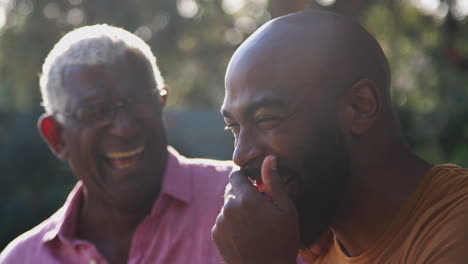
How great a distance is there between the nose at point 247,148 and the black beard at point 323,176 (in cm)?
16

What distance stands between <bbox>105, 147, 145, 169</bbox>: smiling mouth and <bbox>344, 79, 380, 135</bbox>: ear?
5.11 ft

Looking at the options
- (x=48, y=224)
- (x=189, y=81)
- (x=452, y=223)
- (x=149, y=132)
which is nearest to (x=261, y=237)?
(x=452, y=223)

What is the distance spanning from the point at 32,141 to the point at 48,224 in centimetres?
817

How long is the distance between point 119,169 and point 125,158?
7cm

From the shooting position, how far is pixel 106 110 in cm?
337

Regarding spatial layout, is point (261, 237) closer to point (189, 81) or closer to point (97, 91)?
point (97, 91)

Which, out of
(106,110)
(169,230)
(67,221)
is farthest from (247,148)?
(67,221)

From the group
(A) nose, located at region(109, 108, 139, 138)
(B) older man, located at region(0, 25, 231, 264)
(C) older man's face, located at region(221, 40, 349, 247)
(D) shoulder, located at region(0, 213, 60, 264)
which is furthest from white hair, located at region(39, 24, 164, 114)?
(C) older man's face, located at region(221, 40, 349, 247)

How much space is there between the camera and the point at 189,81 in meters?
18.3

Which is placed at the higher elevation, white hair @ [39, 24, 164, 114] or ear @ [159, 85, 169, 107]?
white hair @ [39, 24, 164, 114]

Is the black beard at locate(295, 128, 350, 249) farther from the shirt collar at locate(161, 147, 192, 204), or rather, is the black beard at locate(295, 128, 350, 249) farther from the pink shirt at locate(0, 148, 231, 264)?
the shirt collar at locate(161, 147, 192, 204)

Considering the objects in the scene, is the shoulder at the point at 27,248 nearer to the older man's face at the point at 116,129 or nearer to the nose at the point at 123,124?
the older man's face at the point at 116,129

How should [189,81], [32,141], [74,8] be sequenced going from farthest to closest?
[189,81]
[74,8]
[32,141]

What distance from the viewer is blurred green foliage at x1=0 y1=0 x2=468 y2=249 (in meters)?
9.66
